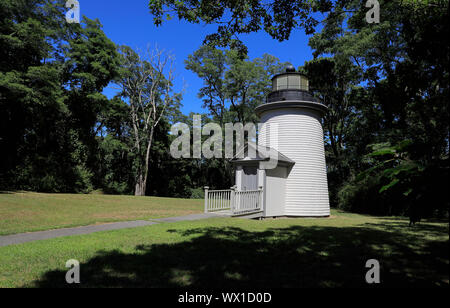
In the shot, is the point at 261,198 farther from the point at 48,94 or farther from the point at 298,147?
the point at 48,94

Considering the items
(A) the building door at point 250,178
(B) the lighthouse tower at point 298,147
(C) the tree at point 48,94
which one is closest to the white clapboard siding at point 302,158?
(B) the lighthouse tower at point 298,147

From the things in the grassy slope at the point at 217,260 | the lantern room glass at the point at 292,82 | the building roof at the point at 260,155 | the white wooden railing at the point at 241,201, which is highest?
the lantern room glass at the point at 292,82

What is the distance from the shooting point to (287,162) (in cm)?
1470

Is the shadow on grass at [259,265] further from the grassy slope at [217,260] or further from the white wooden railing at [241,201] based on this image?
the white wooden railing at [241,201]

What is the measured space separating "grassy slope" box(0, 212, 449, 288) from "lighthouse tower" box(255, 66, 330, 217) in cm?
776

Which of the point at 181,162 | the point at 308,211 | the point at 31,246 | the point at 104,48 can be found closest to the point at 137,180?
the point at 181,162

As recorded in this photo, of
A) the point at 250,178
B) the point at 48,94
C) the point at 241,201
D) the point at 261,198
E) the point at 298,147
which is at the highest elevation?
the point at 48,94

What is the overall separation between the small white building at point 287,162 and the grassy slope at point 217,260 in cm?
682

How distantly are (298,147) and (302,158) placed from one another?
0.72m

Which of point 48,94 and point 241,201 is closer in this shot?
point 241,201

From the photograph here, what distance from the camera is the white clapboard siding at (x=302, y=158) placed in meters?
15.1

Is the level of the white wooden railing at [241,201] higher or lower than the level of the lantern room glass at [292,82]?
lower

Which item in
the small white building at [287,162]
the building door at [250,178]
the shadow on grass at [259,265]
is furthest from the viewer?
the building door at [250,178]

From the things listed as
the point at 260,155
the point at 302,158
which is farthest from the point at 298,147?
the point at 260,155
